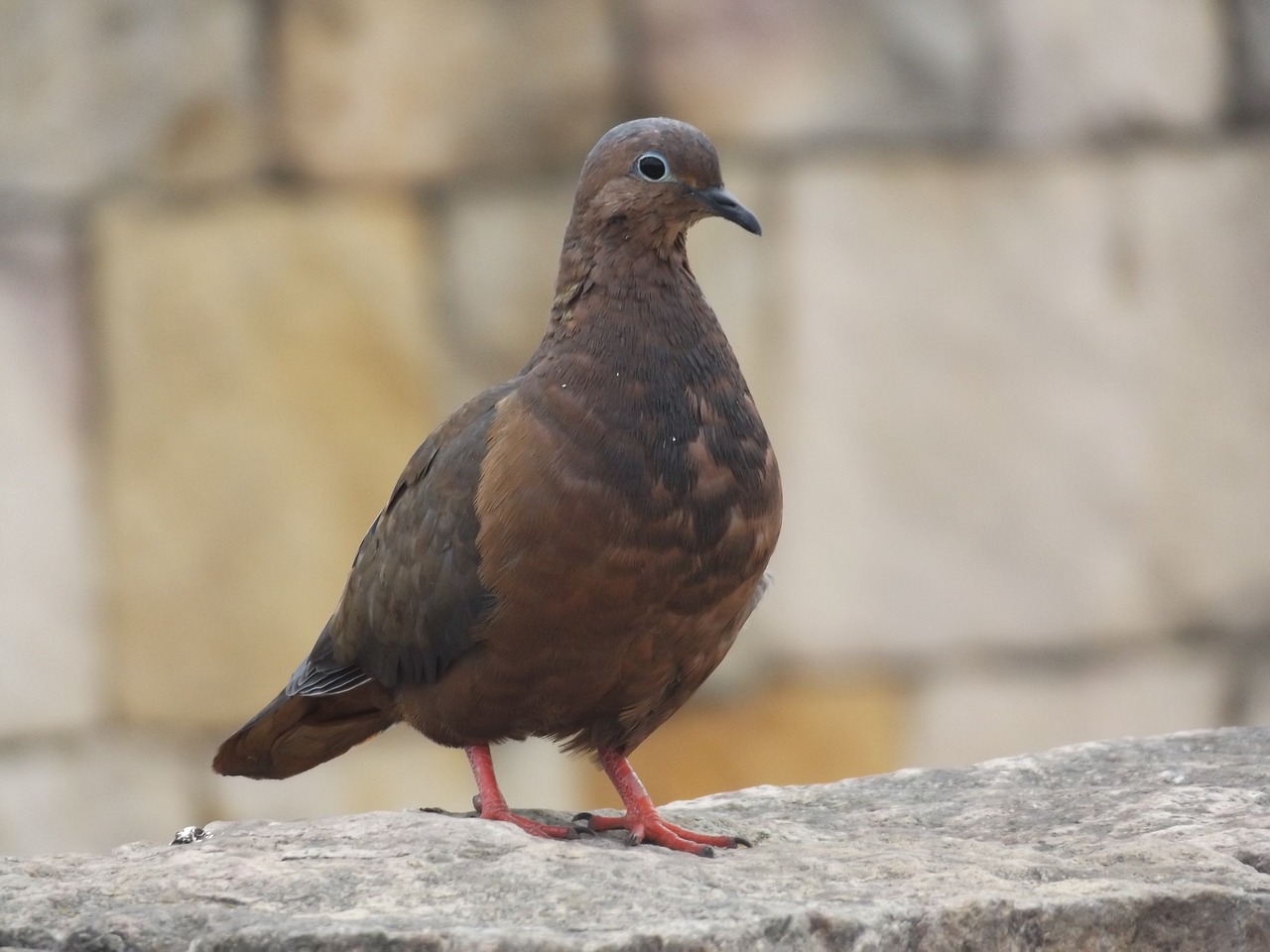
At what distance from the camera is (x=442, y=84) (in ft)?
17.6

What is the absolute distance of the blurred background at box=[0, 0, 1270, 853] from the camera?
5.32 m

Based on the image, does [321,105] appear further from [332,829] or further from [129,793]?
[332,829]

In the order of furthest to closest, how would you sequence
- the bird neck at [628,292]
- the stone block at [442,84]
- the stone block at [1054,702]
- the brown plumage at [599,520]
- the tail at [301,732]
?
the stone block at [1054,702] → the stone block at [442,84] → the tail at [301,732] → the bird neck at [628,292] → the brown plumage at [599,520]

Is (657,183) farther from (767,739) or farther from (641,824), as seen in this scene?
(767,739)

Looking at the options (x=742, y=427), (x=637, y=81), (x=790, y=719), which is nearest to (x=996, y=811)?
(x=742, y=427)

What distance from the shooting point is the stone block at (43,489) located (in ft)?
17.7

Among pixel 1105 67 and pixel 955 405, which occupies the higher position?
pixel 1105 67

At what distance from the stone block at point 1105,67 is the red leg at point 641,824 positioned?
2.60 metres

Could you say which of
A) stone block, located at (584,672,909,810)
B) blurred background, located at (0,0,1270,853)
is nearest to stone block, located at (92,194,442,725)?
blurred background, located at (0,0,1270,853)

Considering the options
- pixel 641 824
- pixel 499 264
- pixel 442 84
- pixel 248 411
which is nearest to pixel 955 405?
pixel 499 264

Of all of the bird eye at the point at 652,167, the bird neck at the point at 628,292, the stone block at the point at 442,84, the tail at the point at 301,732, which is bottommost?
the tail at the point at 301,732

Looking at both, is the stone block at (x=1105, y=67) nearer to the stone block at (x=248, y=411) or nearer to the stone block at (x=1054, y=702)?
the stone block at (x=1054, y=702)

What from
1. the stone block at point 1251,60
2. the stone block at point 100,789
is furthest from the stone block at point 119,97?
the stone block at point 1251,60

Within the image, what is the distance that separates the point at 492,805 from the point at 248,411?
221 centimetres
